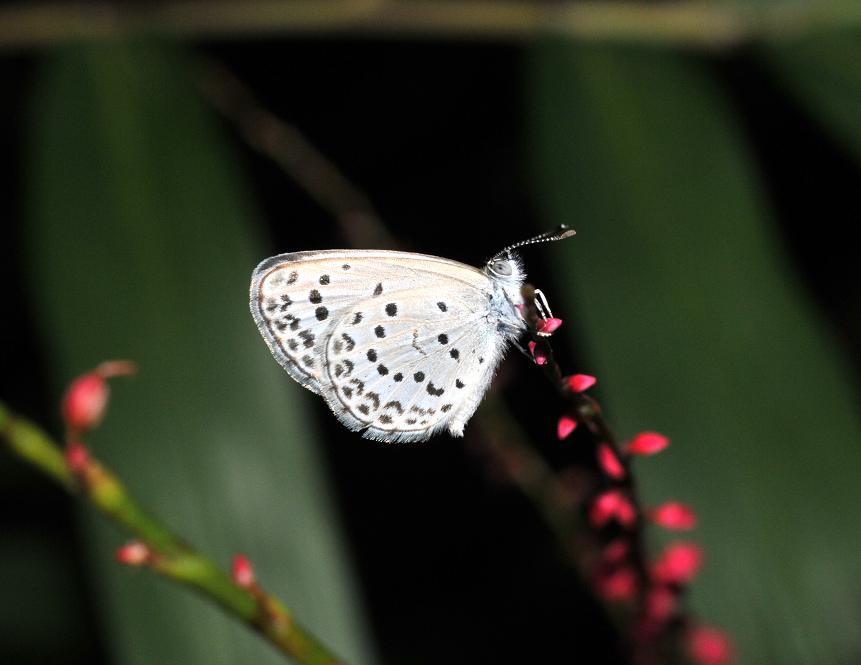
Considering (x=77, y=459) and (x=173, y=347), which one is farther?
(x=173, y=347)

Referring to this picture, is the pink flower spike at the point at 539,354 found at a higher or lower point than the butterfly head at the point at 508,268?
lower

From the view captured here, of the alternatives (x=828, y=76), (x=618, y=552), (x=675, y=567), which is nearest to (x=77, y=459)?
(x=618, y=552)

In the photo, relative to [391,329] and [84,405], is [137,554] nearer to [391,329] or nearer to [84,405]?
[84,405]

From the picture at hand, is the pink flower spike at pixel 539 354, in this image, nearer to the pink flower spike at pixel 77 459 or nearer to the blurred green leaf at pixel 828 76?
the pink flower spike at pixel 77 459

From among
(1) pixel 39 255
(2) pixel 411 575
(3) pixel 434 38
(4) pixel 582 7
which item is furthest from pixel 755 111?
(1) pixel 39 255

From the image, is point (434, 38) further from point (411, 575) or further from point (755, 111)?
point (411, 575)

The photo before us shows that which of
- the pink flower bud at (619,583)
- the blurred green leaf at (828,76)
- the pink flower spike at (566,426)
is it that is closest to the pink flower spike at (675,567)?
the pink flower bud at (619,583)
